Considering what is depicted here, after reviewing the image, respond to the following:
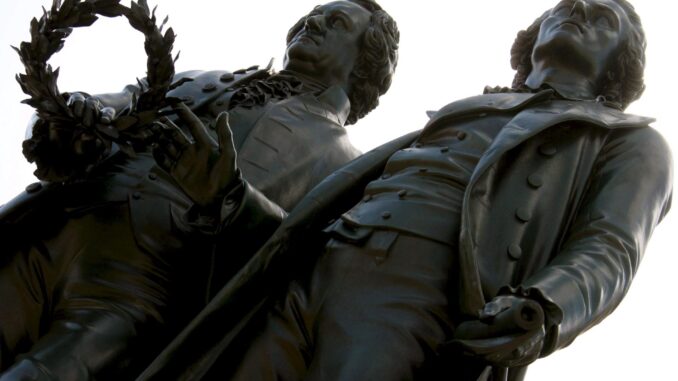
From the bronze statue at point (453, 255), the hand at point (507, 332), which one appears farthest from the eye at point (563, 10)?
the hand at point (507, 332)

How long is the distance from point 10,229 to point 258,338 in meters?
1.60

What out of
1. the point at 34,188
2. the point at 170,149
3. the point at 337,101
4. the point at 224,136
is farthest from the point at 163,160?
the point at 337,101

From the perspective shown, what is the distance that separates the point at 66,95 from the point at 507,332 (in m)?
2.84

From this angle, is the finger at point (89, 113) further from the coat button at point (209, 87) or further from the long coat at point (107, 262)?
the coat button at point (209, 87)

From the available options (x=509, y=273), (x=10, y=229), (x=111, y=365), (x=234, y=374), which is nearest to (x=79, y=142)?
(x=10, y=229)

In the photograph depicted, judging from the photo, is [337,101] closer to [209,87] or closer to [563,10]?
[209,87]

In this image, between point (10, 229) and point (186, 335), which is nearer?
point (186, 335)

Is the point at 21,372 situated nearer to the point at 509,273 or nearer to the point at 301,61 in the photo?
the point at 509,273

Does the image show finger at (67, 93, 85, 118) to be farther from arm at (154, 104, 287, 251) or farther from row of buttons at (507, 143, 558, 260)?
row of buttons at (507, 143, 558, 260)

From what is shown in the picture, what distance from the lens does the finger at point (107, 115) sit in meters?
7.20

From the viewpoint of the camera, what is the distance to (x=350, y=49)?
8844mm

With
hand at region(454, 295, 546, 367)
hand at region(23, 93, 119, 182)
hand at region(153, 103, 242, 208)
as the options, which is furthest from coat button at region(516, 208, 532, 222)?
hand at region(23, 93, 119, 182)

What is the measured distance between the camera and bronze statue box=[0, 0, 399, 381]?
6.65 meters

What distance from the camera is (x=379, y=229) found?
6.41 m
